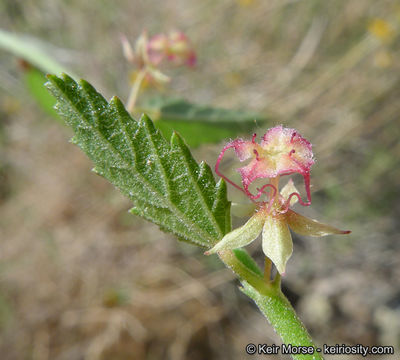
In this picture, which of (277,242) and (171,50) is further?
(171,50)

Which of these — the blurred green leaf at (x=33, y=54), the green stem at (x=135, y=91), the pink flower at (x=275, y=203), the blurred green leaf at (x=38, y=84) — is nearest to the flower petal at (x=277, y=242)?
the pink flower at (x=275, y=203)

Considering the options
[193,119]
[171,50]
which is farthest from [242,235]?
[171,50]

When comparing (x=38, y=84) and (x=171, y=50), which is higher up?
(x=38, y=84)

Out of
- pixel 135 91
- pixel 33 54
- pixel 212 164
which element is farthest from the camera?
pixel 212 164

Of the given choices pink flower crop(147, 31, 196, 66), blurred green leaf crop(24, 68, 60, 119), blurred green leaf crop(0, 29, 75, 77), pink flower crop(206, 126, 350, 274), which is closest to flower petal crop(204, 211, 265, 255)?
pink flower crop(206, 126, 350, 274)

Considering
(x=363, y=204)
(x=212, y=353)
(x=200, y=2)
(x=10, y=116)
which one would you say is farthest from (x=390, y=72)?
(x=10, y=116)

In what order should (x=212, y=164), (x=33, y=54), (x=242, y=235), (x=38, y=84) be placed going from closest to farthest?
(x=242, y=235) → (x=33, y=54) → (x=38, y=84) → (x=212, y=164)

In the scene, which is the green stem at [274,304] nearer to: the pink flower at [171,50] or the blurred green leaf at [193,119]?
the blurred green leaf at [193,119]

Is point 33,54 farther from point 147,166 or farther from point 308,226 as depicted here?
point 308,226

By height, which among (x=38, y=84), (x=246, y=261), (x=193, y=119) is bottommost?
(x=246, y=261)
